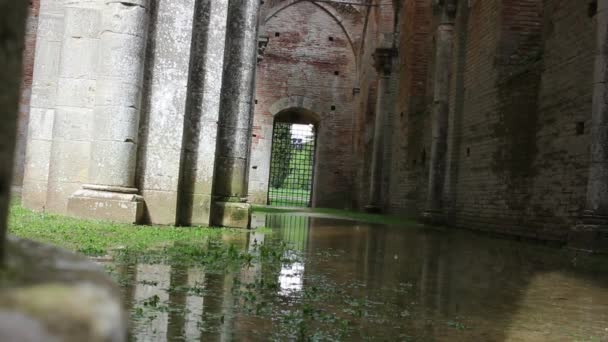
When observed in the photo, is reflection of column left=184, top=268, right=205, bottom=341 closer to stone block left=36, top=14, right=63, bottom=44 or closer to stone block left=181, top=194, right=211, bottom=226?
stone block left=181, top=194, right=211, bottom=226

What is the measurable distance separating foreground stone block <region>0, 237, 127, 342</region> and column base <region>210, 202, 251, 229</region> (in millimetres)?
7351

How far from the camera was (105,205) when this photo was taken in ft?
22.0

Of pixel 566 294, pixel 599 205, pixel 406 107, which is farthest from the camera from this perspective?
pixel 406 107

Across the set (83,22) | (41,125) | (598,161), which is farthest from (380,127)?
(83,22)

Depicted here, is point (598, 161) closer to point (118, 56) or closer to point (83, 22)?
point (118, 56)

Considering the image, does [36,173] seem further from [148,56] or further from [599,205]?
[599,205]

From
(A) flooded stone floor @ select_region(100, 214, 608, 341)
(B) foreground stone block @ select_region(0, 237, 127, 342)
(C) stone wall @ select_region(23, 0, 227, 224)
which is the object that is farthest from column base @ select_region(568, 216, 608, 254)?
(B) foreground stone block @ select_region(0, 237, 127, 342)

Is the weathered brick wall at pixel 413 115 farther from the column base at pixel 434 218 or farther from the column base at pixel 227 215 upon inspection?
the column base at pixel 227 215

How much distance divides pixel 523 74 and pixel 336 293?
9.16 m

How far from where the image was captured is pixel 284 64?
25.6 meters

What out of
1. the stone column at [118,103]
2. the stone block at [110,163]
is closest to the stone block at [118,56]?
the stone column at [118,103]

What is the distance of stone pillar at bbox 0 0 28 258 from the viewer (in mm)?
707

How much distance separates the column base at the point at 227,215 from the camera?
8.09 m

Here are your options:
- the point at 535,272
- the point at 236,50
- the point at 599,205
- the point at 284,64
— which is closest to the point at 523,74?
the point at 599,205
